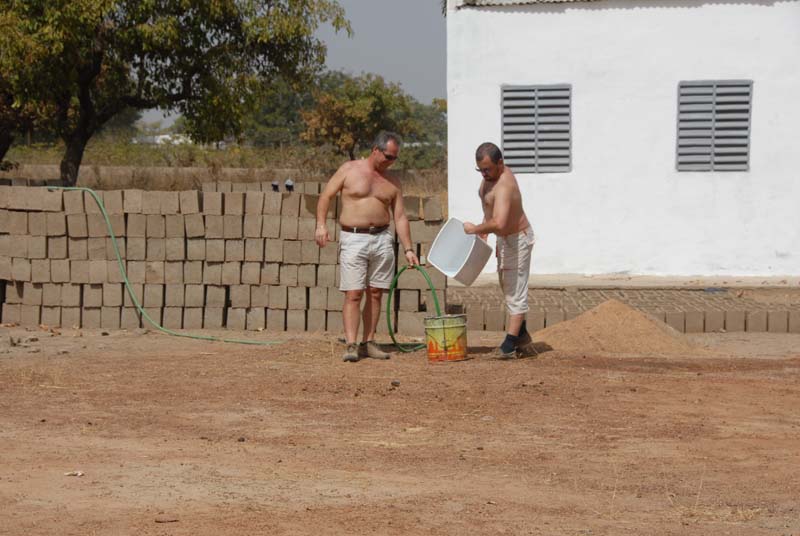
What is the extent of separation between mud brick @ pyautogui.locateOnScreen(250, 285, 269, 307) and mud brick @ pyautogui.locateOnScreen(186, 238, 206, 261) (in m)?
0.59

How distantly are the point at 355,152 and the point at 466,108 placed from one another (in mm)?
29516

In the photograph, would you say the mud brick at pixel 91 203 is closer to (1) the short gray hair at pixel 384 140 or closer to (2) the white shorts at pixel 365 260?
(2) the white shorts at pixel 365 260

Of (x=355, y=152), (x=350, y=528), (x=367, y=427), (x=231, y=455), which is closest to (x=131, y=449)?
(x=231, y=455)

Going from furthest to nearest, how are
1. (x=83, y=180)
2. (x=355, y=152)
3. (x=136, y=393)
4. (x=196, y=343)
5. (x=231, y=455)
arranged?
(x=355, y=152), (x=83, y=180), (x=196, y=343), (x=136, y=393), (x=231, y=455)

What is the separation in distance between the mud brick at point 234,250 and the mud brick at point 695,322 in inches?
176

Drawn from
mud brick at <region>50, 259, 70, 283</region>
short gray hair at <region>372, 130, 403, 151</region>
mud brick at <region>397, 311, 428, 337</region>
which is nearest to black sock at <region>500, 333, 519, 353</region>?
mud brick at <region>397, 311, 428, 337</region>

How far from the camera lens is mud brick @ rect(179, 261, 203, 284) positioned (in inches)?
445

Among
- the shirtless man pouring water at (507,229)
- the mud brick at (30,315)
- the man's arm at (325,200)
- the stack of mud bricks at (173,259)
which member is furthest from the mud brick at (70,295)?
the shirtless man pouring water at (507,229)

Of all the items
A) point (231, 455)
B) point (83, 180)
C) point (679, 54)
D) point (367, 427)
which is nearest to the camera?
point (231, 455)

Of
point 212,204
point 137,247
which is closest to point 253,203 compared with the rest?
point 212,204

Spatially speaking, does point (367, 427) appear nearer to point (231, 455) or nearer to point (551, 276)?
point (231, 455)

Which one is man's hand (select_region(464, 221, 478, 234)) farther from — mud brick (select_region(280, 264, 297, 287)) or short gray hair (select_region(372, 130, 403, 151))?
mud brick (select_region(280, 264, 297, 287))

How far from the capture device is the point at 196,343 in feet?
34.8

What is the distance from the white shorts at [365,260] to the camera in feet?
30.1
